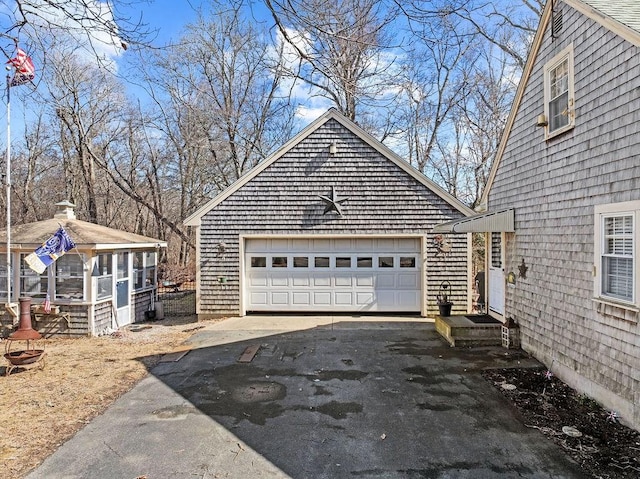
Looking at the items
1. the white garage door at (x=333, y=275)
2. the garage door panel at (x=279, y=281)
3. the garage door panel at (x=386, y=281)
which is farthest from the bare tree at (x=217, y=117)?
the garage door panel at (x=386, y=281)

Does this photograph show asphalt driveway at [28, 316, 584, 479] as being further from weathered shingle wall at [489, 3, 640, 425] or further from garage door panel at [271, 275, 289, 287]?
garage door panel at [271, 275, 289, 287]

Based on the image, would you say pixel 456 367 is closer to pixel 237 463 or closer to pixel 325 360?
pixel 325 360

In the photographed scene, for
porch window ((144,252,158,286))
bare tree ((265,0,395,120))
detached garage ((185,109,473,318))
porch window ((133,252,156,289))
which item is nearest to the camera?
bare tree ((265,0,395,120))

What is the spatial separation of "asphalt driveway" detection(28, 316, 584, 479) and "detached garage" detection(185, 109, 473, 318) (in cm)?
343

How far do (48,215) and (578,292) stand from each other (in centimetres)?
2766

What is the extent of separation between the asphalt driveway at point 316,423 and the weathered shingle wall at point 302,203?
3.58 m

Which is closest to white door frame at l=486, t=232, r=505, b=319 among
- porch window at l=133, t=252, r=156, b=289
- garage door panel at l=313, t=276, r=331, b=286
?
garage door panel at l=313, t=276, r=331, b=286

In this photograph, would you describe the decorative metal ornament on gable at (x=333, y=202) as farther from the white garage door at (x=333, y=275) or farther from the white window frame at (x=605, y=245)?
the white window frame at (x=605, y=245)

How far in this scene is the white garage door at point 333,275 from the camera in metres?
11.2

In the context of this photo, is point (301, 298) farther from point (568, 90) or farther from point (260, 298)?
point (568, 90)

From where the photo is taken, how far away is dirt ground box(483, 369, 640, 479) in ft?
12.9

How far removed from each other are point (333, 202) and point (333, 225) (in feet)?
2.07

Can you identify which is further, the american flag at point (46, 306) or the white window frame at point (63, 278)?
the white window frame at point (63, 278)

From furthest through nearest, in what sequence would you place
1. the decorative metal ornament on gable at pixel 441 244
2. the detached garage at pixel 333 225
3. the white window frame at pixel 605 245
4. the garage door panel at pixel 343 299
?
the garage door panel at pixel 343 299 → the detached garage at pixel 333 225 → the decorative metal ornament on gable at pixel 441 244 → the white window frame at pixel 605 245
